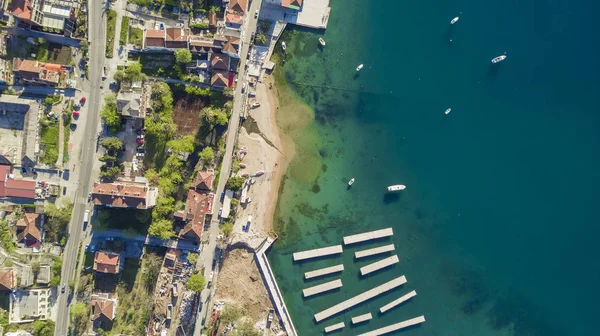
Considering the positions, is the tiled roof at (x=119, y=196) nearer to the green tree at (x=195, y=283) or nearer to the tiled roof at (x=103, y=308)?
the green tree at (x=195, y=283)

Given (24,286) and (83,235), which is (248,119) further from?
(24,286)

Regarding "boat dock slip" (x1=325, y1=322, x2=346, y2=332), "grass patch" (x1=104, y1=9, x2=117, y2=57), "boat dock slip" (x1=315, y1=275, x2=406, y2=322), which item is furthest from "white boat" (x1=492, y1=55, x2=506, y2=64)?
"grass patch" (x1=104, y1=9, x2=117, y2=57)

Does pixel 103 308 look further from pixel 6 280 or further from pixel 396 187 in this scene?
pixel 396 187

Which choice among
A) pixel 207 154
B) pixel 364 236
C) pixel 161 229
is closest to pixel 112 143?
pixel 207 154

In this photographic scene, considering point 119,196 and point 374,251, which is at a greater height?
point 119,196

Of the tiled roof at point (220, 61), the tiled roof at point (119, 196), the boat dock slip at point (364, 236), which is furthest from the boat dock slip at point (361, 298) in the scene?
the tiled roof at point (220, 61)

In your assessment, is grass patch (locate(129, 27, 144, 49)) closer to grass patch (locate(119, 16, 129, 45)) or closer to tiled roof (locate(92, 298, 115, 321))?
grass patch (locate(119, 16, 129, 45))

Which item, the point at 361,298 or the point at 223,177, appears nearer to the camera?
the point at 223,177

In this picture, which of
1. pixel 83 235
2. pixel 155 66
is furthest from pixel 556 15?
pixel 83 235
